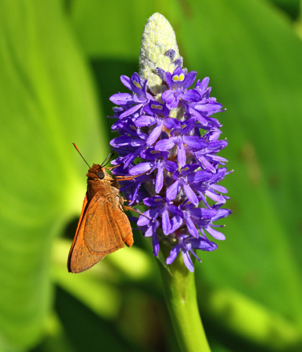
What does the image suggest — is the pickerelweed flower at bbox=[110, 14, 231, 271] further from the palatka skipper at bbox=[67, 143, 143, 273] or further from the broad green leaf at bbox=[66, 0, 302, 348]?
the broad green leaf at bbox=[66, 0, 302, 348]

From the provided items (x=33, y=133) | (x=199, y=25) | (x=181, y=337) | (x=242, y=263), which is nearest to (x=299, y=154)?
(x=242, y=263)

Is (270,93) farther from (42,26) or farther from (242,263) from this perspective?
(42,26)

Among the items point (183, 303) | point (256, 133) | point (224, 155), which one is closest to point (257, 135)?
point (256, 133)

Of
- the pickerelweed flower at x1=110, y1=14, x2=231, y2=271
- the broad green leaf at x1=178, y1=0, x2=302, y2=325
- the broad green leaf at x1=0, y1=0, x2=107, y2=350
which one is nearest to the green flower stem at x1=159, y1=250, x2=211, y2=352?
the pickerelweed flower at x1=110, y1=14, x2=231, y2=271

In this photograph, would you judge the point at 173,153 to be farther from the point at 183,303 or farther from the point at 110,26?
the point at 110,26

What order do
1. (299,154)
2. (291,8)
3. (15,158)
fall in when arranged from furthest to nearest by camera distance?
1. (291,8)
2. (299,154)
3. (15,158)
